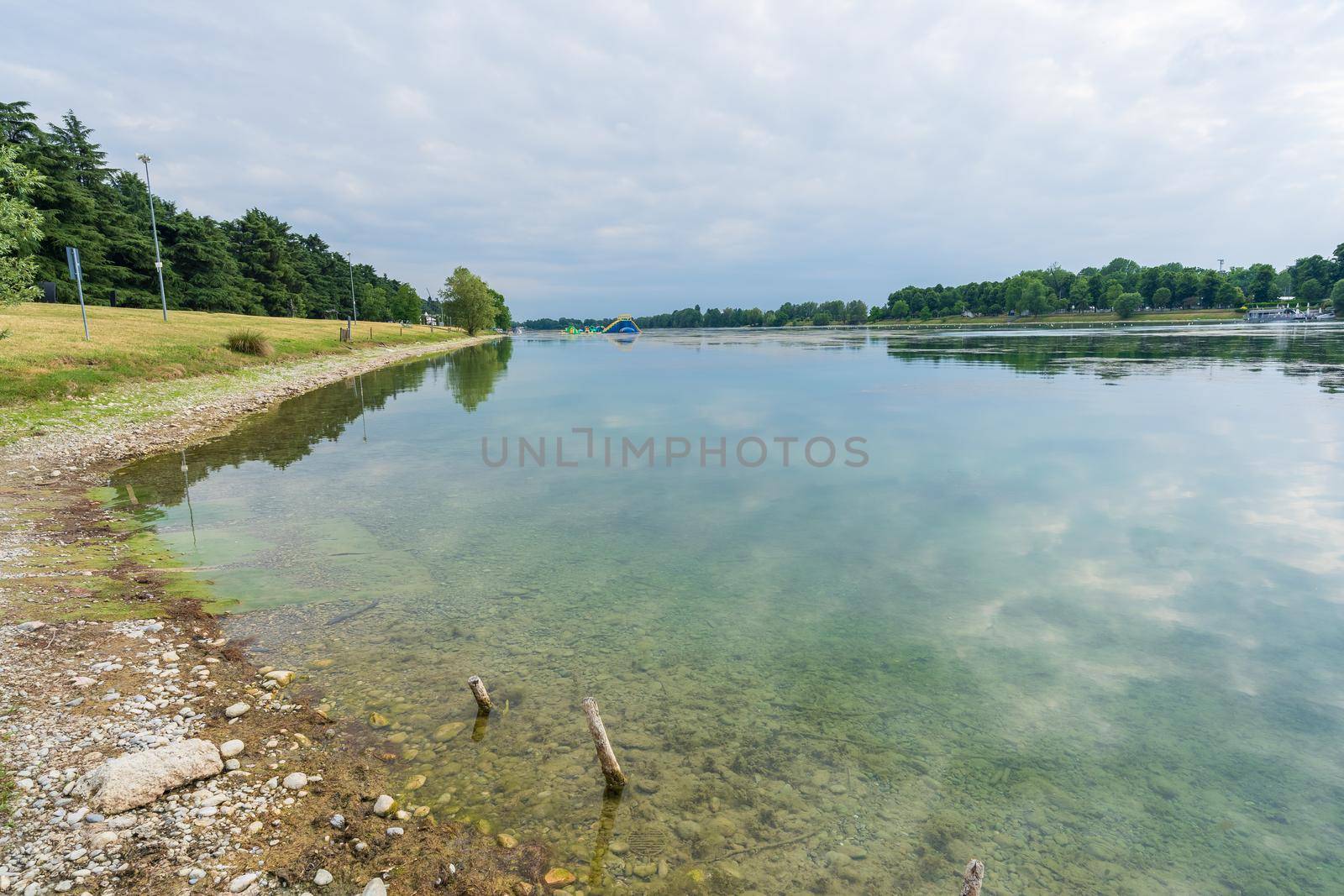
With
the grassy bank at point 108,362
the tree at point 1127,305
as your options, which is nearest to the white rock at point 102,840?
the grassy bank at point 108,362

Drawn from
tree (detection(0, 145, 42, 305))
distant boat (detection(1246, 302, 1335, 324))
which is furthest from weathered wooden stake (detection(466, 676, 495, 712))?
distant boat (detection(1246, 302, 1335, 324))

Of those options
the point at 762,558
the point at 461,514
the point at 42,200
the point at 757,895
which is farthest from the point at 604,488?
the point at 42,200

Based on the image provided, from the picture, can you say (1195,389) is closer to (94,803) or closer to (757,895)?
(757,895)

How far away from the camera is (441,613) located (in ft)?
38.8

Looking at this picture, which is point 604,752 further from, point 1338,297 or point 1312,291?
point 1312,291

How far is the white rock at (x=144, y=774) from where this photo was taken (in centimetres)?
589

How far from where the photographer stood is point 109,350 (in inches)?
1367

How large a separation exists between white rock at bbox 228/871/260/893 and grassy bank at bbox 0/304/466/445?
79.9 feet

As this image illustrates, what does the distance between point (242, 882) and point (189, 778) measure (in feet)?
5.45

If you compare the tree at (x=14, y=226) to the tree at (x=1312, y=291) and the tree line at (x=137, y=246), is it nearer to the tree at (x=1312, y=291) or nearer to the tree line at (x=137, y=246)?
the tree line at (x=137, y=246)

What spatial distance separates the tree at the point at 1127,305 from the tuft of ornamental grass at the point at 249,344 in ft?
704

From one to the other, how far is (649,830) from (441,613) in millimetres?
6493

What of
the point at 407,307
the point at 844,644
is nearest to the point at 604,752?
the point at 844,644

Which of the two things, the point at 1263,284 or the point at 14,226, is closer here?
the point at 14,226
